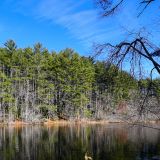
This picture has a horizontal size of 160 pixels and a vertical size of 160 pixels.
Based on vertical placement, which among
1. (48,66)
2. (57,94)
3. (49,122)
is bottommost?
(49,122)

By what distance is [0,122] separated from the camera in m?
75.7

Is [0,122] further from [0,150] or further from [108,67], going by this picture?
[108,67]

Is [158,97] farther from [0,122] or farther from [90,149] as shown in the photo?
[0,122]

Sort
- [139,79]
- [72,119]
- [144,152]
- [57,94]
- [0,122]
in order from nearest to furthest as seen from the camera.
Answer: [139,79]
[144,152]
[0,122]
[72,119]
[57,94]

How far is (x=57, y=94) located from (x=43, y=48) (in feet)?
→ 40.1

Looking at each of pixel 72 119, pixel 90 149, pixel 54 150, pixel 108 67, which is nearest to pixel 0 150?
pixel 54 150

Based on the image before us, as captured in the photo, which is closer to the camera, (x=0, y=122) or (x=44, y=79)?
(x=0, y=122)

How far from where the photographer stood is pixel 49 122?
3162 inches

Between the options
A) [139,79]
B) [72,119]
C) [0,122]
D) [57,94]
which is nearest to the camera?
[139,79]

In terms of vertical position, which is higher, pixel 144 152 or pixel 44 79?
pixel 44 79

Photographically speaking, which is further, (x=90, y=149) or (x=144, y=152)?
(x=90, y=149)

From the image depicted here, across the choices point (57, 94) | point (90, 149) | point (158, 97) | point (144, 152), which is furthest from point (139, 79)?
point (57, 94)

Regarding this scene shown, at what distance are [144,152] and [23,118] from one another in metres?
46.7

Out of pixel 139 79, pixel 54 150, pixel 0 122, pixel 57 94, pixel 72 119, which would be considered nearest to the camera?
pixel 139 79
